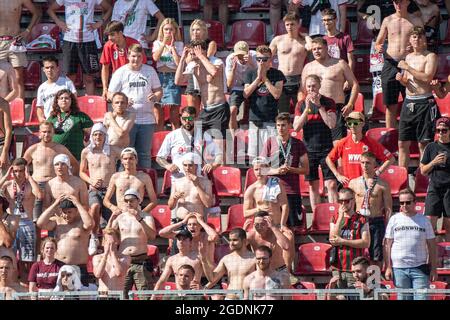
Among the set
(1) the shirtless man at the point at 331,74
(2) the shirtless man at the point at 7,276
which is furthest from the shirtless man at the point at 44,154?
(1) the shirtless man at the point at 331,74

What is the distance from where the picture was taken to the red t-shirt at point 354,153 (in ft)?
62.1

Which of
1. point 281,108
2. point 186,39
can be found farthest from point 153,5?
point 281,108

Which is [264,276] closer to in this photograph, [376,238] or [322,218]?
[376,238]

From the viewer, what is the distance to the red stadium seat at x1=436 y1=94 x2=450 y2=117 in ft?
66.8

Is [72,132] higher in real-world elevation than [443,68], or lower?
lower

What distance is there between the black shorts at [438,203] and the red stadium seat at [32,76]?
18.9 ft

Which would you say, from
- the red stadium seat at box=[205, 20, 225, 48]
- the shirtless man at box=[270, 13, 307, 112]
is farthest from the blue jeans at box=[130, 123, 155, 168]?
the red stadium seat at box=[205, 20, 225, 48]

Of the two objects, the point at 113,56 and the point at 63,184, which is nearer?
the point at 63,184

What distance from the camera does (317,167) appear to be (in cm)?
1930

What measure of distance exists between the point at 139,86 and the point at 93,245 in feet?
8.35

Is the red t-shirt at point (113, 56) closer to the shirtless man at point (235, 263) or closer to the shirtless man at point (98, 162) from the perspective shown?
the shirtless man at point (98, 162)

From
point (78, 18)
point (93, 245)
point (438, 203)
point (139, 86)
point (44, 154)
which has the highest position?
point (78, 18)

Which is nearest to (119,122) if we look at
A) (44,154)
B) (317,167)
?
(44,154)

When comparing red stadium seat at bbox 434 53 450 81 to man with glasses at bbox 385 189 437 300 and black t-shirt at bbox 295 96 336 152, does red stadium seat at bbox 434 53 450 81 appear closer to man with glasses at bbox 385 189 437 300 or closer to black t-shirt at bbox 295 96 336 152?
black t-shirt at bbox 295 96 336 152
